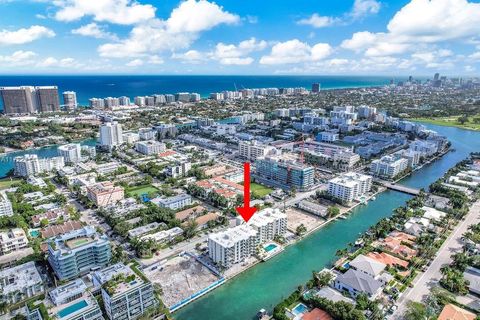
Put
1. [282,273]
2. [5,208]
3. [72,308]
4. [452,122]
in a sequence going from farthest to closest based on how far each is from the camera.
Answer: [452,122] < [5,208] < [282,273] < [72,308]

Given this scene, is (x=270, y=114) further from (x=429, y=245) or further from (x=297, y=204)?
(x=429, y=245)

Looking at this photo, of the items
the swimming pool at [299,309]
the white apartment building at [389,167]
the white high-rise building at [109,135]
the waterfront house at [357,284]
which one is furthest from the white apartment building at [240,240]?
the white high-rise building at [109,135]

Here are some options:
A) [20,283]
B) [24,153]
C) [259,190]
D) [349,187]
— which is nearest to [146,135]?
[24,153]

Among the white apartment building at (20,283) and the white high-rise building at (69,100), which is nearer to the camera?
the white apartment building at (20,283)

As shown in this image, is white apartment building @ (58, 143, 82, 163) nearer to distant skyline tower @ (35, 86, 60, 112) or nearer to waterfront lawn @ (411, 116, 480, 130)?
distant skyline tower @ (35, 86, 60, 112)

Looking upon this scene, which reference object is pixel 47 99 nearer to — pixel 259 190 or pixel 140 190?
pixel 140 190

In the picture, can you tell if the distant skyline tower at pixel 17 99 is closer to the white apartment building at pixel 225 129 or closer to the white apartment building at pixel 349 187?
the white apartment building at pixel 225 129

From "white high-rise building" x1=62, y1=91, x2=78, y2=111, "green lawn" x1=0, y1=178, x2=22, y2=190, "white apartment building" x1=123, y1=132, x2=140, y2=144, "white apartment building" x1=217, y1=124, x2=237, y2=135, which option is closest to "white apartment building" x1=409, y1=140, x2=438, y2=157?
"white apartment building" x1=217, y1=124, x2=237, y2=135
